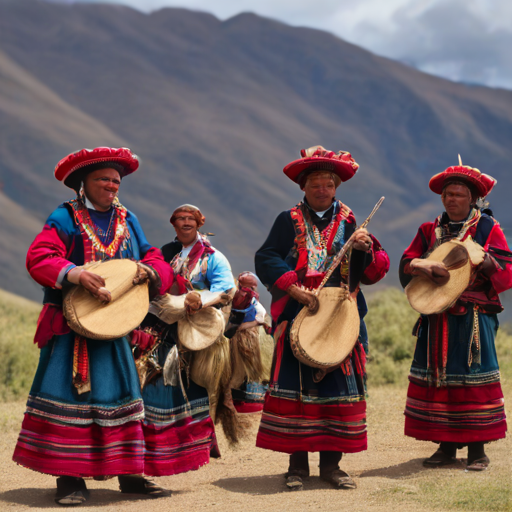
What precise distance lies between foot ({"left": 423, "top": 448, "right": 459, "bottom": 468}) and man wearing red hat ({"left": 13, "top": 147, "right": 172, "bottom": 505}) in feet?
7.88

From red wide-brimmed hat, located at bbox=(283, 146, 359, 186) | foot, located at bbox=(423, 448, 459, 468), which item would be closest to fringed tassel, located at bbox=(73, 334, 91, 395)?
red wide-brimmed hat, located at bbox=(283, 146, 359, 186)

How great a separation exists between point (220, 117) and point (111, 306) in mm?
62587

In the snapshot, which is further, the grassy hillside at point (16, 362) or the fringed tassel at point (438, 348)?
the grassy hillside at point (16, 362)

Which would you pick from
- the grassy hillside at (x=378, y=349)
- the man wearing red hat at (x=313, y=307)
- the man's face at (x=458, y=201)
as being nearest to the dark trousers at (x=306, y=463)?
the man wearing red hat at (x=313, y=307)

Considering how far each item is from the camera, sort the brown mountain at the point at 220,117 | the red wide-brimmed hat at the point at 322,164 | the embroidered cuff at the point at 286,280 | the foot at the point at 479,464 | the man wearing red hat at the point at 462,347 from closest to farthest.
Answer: the embroidered cuff at the point at 286,280 → the red wide-brimmed hat at the point at 322,164 → the foot at the point at 479,464 → the man wearing red hat at the point at 462,347 → the brown mountain at the point at 220,117

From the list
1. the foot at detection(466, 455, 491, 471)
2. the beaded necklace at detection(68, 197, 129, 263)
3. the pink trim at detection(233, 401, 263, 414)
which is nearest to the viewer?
the beaded necklace at detection(68, 197, 129, 263)

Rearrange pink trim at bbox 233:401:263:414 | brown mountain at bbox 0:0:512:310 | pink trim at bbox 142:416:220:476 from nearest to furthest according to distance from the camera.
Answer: pink trim at bbox 142:416:220:476
pink trim at bbox 233:401:263:414
brown mountain at bbox 0:0:512:310

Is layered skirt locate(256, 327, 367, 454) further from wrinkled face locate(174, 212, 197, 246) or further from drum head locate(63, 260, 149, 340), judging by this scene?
wrinkled face locate(174, 212, 197, 246)

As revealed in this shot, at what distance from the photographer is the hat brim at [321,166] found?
618 cm

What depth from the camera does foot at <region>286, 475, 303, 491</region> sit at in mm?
5934

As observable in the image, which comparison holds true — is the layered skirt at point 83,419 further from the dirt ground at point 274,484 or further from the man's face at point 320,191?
the man's face at point 320,191

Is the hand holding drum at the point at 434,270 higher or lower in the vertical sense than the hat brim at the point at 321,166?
lower

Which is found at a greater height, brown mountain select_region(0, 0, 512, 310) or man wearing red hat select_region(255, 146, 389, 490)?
brown mountain select_region(0, 0, 512, 310)

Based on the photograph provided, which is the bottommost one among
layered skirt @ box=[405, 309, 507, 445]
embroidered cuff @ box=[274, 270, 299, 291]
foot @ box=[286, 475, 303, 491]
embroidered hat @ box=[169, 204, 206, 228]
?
foot @ box=[286, 475, 303, 491]
